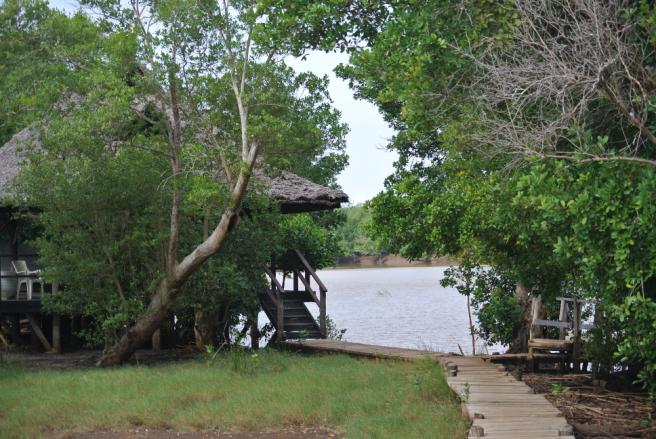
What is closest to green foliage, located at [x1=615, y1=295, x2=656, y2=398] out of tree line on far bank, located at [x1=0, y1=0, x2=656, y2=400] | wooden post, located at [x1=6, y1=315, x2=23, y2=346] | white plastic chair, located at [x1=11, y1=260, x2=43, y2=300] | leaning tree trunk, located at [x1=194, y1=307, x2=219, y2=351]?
tree line on far bank, located at [x1=0, y1=0, x2=656, y2=400]

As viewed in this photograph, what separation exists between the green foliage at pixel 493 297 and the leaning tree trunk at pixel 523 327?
11cm

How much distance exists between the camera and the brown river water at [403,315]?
23.6m

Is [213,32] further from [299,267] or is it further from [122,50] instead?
[299,267]

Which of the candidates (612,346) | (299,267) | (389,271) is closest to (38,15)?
(299,267)

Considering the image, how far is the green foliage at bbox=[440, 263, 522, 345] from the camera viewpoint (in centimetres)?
1673

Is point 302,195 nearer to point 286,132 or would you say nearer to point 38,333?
point 286,132

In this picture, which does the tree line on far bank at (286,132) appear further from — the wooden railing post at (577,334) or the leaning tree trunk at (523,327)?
the wooden railing post at (577,334)

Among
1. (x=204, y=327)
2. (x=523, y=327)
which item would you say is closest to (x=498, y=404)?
(x=204, y=327)

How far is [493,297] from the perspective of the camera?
1722cm

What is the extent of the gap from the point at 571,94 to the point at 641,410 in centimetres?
429

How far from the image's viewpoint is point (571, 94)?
7766 millimetres

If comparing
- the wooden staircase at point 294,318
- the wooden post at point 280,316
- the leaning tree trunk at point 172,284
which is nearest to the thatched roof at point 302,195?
the wooden post at point 280,316

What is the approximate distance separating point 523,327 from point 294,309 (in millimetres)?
4389

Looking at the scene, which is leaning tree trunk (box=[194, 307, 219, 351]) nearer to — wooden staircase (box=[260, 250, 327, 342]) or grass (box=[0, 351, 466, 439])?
wooden staircase (box=[260, 250, 327, 342])
